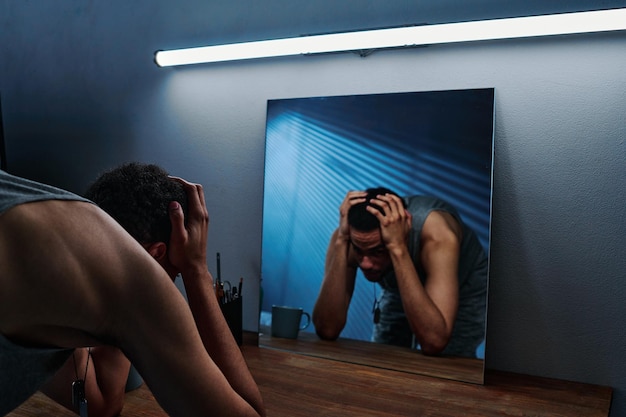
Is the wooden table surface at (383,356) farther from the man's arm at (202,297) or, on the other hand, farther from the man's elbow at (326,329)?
the man's arm at (202,297)

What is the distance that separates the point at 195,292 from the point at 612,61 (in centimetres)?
100

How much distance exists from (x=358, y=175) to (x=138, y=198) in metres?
0.74

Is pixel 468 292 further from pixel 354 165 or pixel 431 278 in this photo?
pixel 354 165

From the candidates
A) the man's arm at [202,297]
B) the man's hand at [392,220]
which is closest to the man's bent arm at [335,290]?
the man's hand at [392,220]

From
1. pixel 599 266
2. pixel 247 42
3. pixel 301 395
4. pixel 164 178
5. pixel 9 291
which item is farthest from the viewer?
pixel 247 42

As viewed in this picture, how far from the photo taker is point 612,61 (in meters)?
1.21

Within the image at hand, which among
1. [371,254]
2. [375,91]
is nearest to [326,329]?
[371,254]

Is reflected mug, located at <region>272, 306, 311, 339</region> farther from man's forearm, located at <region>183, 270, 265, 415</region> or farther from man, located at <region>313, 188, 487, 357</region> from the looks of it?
man's forearm, located at <region>183, 270, 265, 415</region>

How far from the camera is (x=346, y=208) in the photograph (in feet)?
4.59

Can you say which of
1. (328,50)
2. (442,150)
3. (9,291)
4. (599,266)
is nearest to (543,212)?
(599,266)

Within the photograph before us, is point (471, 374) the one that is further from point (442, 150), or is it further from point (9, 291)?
point (9, 291)

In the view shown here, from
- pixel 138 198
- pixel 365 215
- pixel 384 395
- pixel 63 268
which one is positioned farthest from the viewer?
pixel 365 215

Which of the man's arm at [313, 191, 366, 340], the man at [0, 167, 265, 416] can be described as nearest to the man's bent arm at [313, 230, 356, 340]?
the man's arm at [313, 191, 366, 340]

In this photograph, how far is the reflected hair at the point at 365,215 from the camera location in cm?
136
